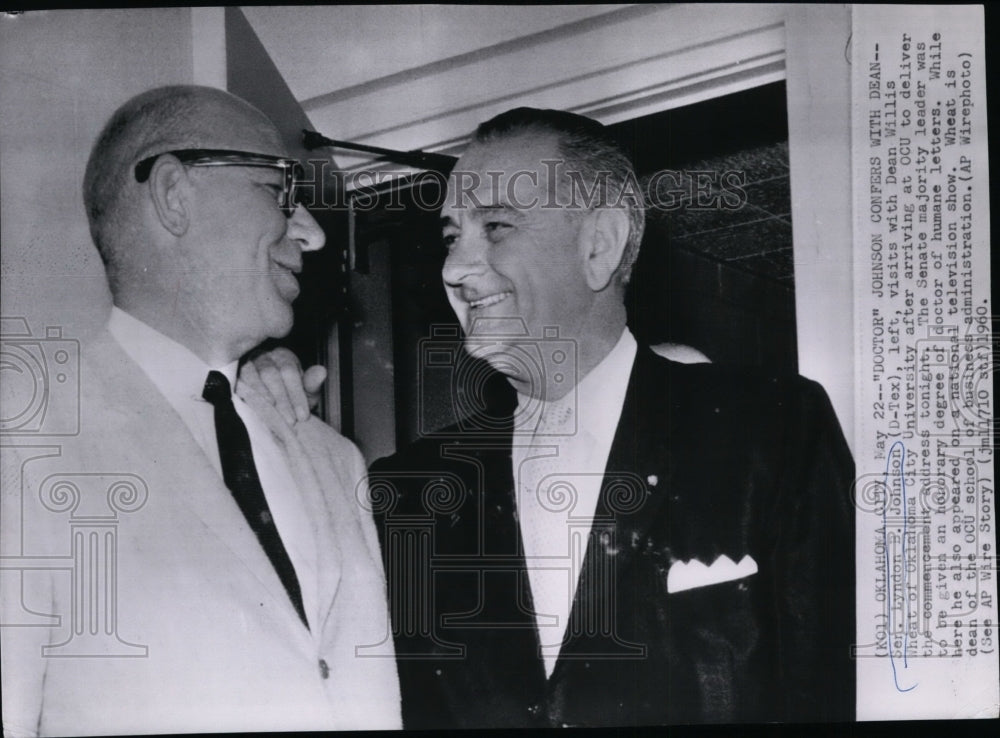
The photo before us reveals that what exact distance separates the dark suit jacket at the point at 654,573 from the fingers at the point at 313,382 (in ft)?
0.58

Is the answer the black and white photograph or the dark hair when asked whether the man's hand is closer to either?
the black and white photograph

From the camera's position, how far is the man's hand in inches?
79.3

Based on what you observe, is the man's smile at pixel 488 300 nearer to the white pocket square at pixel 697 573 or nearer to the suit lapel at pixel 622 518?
the suit lapel at pixel 622 518

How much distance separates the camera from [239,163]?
2.00 metres

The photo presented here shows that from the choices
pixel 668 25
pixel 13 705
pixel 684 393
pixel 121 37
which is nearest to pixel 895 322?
pixel 684 393

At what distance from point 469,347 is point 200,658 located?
0.78 metres

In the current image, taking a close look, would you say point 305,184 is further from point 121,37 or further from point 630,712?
point 630,712

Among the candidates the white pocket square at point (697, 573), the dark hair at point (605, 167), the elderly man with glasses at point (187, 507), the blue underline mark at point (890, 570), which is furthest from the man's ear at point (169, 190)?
the blue underline mark at point (890, 570)

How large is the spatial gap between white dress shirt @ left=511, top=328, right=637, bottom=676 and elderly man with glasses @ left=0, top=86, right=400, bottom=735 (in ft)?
0.99

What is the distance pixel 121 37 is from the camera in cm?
204

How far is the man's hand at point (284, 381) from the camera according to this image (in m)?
2.01

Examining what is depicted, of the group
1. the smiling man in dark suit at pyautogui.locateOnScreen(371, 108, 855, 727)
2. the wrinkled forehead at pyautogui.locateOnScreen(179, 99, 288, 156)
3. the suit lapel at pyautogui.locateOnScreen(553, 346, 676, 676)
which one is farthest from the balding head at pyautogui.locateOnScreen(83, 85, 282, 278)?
the suit lapel at pyautogui.locateOnScreen(553, 346, 676, 676)

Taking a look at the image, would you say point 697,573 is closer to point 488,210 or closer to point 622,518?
point 622,518

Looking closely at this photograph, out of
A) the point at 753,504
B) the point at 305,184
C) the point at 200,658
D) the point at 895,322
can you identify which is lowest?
the point at 200,658
